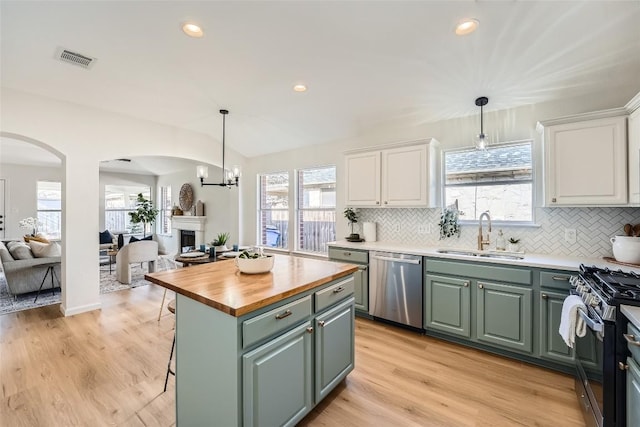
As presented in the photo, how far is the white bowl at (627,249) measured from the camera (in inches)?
91.7

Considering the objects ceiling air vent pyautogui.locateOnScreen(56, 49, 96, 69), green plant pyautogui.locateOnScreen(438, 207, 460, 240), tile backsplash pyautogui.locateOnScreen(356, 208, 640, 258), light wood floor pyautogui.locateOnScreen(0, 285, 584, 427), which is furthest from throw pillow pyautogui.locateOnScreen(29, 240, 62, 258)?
green plant pyautogui.locateOnScreen(438, 207, 460, 240)

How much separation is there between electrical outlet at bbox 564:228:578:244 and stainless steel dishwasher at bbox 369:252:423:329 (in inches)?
58.1

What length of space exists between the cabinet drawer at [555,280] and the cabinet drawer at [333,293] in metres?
1.72

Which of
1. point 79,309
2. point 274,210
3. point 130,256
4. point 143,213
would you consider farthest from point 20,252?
point 274,210

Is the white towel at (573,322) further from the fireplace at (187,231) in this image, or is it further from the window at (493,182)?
the fireplace at (187,231)

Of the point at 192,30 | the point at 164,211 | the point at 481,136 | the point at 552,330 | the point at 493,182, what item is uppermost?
the point at 192,30

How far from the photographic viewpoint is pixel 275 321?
158cm

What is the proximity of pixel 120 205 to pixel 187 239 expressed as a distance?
314 centimetres

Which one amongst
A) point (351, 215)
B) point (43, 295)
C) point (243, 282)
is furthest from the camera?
point (43, 295)

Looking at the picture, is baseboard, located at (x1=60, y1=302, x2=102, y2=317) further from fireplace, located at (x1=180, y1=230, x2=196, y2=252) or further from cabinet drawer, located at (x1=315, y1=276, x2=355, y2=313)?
cabinet drawer, located at (x1=315, y1=276, x2=355, y2=313)

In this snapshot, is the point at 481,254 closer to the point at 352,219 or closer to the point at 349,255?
the point at 349,255

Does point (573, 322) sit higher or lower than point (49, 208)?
lower

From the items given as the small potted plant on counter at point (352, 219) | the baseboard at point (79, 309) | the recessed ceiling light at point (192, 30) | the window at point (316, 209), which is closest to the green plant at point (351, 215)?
the small potted plant on counter at point (352, 219)

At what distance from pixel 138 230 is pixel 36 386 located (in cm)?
778
